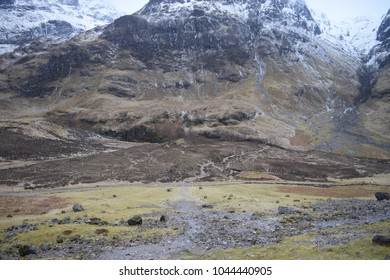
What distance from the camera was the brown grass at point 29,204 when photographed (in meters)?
54.8

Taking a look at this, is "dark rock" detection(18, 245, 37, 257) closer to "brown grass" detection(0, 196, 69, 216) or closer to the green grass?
the green grass

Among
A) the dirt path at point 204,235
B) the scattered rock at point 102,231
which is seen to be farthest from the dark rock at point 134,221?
the scattered rock at point 102,231

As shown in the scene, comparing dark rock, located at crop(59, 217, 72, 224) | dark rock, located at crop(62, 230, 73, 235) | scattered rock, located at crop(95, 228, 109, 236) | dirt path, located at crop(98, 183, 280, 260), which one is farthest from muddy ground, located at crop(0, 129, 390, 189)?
dirt path, located at crop(98, 183, 280, 260)

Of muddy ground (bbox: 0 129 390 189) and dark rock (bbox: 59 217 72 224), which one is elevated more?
dark rock (bbox: 59 217 72 224)

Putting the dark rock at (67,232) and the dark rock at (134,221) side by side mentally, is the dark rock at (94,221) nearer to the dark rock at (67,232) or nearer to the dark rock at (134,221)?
the dark rock at (134,221)

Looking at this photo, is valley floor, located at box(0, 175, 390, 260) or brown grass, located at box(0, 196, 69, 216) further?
brown grass, located at box(0, 196, 69, 216)

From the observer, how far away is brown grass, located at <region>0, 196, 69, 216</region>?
5481cm

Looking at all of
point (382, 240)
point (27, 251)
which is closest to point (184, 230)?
point (27, 251)

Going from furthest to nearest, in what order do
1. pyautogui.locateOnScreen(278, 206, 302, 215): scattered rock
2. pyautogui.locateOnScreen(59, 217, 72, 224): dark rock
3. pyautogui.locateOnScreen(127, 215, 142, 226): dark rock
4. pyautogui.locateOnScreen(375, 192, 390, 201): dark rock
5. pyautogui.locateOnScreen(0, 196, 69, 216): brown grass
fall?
pyautogui.locateOnScreen(375, 192, 390, 201): dark rock < pyautogui.locateOnScreen(0, 196, 69, 216): brown grass < pyautogui.locateOnScreen(278, 206, 302, 215): scattered rock < pyautogui.locateOnScreen(59, 217, 72, 224): dark rock < pyautogui.locateOnScreen(127, 215, 142, 226): dark rock

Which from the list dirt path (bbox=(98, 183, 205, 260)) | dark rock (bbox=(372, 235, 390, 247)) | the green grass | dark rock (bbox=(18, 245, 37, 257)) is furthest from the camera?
dark rock (bbox=(18, 245, 37, 257))

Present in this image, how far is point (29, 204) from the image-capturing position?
62.3 m
